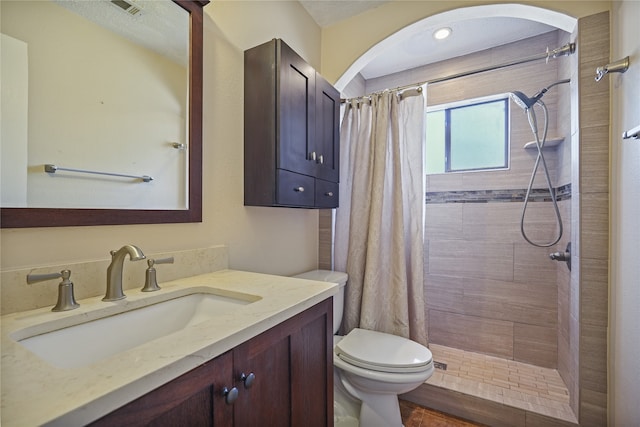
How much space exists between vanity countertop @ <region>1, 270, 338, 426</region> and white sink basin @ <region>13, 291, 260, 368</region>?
0.02m

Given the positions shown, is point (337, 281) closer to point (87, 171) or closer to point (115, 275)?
point (115, 275)

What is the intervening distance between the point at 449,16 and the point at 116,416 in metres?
2.17

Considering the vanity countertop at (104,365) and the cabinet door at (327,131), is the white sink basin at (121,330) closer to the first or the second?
the vanity countertop at (104,365)

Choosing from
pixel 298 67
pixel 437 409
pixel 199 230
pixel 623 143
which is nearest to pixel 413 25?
pixel 298 67

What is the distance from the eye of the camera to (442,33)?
1.95 m

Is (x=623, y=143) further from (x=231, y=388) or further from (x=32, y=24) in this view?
(x=32, y=24)

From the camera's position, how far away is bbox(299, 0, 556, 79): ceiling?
1.83 meters

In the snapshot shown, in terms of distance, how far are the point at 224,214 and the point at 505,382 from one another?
1973mm

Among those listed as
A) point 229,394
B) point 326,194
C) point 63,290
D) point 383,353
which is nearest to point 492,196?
point 326,194

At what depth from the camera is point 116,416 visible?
1.36 feet

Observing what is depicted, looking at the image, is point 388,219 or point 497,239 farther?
point 497,239

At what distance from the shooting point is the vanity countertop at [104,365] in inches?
14.5

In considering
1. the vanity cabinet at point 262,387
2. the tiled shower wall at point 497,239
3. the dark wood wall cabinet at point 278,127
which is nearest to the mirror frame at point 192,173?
the dark wood wall cabinet at point 278,127

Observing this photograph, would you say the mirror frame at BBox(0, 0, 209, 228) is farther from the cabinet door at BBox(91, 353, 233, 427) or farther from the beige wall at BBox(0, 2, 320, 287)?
the cabinet door at BBox(91, 353, 233, 427)
